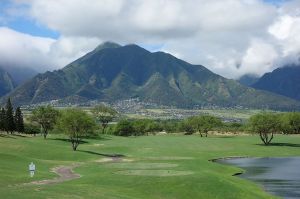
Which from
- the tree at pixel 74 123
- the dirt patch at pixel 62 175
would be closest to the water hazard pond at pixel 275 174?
the dirt patch at pixel 62 175

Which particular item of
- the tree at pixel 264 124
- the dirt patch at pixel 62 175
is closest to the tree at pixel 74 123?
the dirt patch at pixel 62 175

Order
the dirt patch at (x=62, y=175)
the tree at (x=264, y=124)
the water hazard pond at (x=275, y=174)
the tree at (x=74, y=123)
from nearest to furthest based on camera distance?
1. the dirt patch at (x=62, y=175)
2. the water hazard pond at (x=275, y=174)
3. the tree at (x=74, y=123)
4. the tree at (x=264, y=124)

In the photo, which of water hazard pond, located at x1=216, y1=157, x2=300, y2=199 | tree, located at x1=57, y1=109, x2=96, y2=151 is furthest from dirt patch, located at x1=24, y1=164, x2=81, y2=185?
tree, located at x1=57, y1=109, x2=96, y2=151

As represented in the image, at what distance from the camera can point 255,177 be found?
300ft

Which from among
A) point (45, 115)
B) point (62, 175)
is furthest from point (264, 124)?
point (62, 175)

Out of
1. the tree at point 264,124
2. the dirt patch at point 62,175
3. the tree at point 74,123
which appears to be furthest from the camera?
the tree at point 264,124

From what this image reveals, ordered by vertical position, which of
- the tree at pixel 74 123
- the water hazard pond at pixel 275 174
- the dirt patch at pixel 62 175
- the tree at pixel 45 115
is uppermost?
the tree at pixel 45 115

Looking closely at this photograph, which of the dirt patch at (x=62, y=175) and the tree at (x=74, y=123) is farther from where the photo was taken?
the tree at (x=74, y=123)

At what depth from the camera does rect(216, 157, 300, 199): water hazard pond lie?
244ft

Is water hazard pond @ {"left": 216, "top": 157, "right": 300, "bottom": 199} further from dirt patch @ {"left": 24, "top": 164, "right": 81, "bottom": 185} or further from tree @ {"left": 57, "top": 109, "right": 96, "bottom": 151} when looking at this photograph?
tree @ {"left": 57, "top": 109, "right": 96, "bottom": 151}

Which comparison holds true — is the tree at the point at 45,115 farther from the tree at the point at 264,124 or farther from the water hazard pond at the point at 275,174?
the water hazard pond at the point at 275,174

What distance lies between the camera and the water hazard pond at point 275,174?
244 ft

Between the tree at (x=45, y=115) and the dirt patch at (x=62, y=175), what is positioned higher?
the tree at (x=45, y=115)

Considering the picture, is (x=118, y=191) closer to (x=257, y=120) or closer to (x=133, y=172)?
(x=133, y=172)
